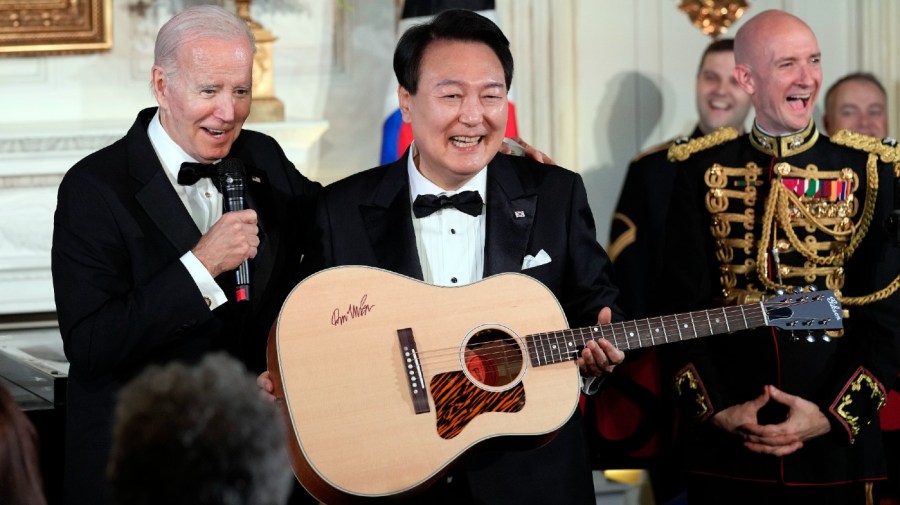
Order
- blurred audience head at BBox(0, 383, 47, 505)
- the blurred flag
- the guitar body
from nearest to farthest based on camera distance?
blurred audience head at BBox(0, 383, 47, 505) → the guitar body → the blurred flag

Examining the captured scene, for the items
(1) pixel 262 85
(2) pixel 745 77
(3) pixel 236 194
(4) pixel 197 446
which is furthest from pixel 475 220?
(1) pixel 262 85

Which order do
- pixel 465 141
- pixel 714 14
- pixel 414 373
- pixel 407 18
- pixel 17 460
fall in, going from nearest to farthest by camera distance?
pixel 17 460 < pixel 414 373 < pixel 465 141 < pixel 407 18 < pixel 714 14

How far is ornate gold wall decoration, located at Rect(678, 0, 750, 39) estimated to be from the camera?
18.9 ft

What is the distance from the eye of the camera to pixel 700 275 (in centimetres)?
346

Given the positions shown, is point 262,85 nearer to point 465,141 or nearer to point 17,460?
point 465,141

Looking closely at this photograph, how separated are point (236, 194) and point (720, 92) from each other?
275 cm

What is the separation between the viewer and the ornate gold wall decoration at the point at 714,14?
18.9 ft

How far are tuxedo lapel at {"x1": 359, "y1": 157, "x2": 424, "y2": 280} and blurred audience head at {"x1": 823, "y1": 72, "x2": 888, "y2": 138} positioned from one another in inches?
116

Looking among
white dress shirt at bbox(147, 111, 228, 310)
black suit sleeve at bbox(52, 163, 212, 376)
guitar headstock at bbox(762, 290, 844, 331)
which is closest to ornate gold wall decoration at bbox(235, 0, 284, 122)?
white dress shirt at bbox(147, 111, 228, 310)

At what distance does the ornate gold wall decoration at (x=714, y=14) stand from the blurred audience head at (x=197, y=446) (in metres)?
4.59

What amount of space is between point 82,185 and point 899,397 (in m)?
2.41

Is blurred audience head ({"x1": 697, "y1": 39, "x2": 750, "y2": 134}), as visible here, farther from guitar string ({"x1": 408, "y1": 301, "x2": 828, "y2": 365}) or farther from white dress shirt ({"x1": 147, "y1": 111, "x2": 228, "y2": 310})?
white dress shirt ({"x1": 147, "y1": 111, "x2": 228, "y2": 310})

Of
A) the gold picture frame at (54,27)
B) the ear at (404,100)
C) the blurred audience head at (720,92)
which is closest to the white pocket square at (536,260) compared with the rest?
the ear at (404,100)

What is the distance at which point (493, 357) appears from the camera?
9.51 ft
